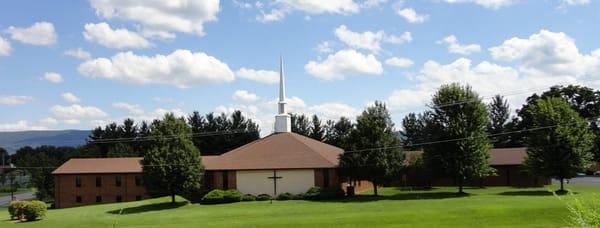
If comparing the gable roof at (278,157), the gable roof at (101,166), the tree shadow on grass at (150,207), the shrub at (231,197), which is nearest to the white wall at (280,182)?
the gable roof at (278,157)

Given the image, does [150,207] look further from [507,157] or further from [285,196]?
[507,157]

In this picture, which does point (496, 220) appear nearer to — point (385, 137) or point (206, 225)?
point (206, 225)

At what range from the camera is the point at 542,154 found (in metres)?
49.0

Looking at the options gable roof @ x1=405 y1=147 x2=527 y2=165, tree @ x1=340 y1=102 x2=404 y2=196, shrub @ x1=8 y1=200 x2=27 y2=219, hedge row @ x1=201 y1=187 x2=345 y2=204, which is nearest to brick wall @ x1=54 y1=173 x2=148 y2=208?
hedge row @ x1=201 y1=187 x2=345 y2=204

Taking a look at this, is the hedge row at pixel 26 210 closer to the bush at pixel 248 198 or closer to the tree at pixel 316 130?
the bush at pixel 248 198

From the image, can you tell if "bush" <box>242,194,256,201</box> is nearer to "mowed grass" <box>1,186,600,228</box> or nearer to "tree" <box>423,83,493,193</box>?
"mowed grass" <box>1,186,600,228</box>

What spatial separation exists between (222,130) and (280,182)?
48.8 meters

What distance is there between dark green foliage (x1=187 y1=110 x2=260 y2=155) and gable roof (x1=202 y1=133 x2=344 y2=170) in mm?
35485

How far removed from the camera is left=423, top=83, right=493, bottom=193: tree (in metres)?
49.4

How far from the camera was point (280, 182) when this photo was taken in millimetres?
54625

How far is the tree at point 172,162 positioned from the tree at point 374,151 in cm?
1259

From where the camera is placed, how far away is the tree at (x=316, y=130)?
105 metres

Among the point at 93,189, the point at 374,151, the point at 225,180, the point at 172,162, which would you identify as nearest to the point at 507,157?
the point at 374,151

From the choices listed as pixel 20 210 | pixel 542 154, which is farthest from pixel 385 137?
pixel 20 210
